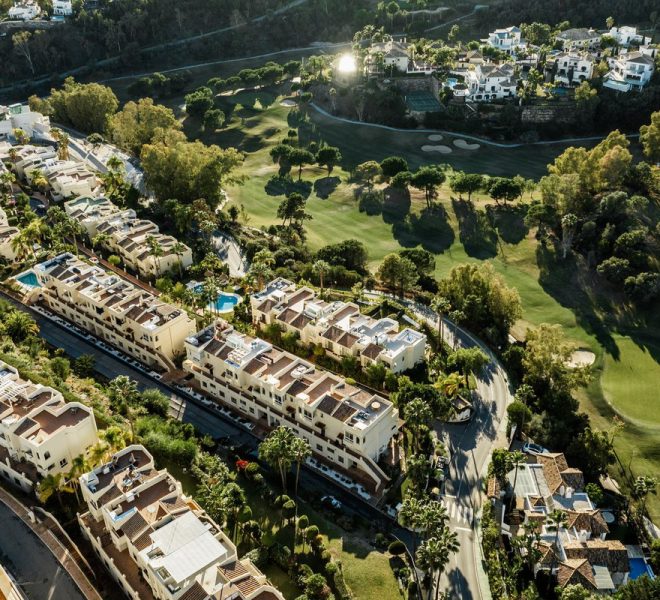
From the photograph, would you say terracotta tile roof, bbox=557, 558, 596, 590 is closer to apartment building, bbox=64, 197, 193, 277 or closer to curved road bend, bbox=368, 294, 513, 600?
curved road bend, bbox=368, 294, 513, 600

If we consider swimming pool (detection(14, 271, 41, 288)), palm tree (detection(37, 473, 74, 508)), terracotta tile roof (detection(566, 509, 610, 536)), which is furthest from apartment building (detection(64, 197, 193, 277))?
terracotta tile roof (detection(566, 509, 610, 536))

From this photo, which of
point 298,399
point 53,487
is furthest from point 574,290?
point 53,487

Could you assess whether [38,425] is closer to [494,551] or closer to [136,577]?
[136,577]

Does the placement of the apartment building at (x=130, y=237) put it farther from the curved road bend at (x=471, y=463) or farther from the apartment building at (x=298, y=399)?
the curved road bend at (x=471, y=463)

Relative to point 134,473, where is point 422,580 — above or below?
below

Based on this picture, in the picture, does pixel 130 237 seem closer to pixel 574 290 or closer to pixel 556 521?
pixel 574 290

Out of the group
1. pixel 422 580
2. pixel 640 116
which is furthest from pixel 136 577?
pixel 640 116

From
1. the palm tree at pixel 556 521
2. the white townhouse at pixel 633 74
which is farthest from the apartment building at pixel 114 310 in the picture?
the white townhouse at pixel 633 74
